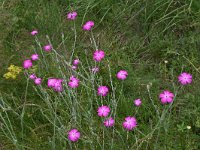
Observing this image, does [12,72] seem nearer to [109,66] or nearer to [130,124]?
[109,66]

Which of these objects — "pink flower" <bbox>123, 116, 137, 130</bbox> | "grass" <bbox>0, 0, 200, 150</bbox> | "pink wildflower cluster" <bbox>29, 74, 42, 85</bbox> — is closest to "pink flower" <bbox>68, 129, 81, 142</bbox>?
"grass" <bbox>0, 0, 200, 150</bbox>

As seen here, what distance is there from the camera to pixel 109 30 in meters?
3.11

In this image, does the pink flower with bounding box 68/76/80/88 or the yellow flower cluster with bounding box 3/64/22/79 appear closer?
the pink flower with bounding box 68/76/80/88

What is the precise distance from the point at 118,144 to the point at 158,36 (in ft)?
3.40

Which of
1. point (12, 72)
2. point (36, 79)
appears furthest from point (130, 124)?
point (12, 72)

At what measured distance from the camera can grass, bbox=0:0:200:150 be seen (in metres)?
2.22

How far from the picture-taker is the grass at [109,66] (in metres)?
2.22

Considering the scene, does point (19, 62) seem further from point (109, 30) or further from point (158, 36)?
point (158, 36)

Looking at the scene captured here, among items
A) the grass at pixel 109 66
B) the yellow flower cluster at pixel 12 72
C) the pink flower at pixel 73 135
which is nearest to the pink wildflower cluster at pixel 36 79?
the grass at pixel 109 66

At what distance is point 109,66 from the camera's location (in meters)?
2.17

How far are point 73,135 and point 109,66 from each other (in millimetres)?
461

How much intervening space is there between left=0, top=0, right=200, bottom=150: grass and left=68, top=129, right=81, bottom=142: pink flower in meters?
0.04

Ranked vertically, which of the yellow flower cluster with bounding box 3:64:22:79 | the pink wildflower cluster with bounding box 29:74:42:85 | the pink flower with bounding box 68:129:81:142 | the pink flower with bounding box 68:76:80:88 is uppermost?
the yellow flower cluster with bounding box 3:64:22:79

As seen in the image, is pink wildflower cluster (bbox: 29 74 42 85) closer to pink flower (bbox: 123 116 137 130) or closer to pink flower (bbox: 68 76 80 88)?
pink flower (bbox: 68 76 80 88)
